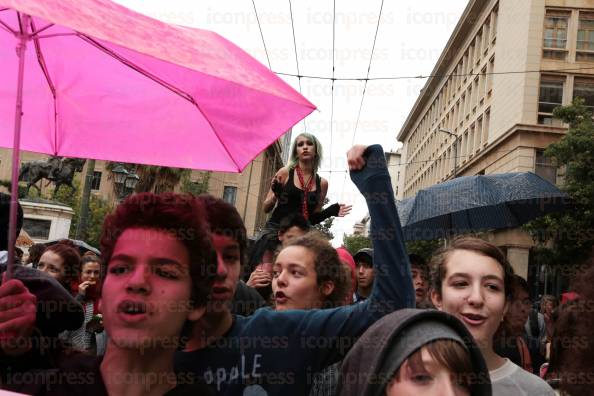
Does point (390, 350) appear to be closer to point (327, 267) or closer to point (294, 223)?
point (327, 267)

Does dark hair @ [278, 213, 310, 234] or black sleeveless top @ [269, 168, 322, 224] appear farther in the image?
black sleeveless top @ [269, 168, 322, 224]

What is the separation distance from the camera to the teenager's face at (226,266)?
7.13ft

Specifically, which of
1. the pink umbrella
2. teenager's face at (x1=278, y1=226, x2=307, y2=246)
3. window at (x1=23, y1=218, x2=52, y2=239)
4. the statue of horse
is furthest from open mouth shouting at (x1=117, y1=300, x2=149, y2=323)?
the statue of horse

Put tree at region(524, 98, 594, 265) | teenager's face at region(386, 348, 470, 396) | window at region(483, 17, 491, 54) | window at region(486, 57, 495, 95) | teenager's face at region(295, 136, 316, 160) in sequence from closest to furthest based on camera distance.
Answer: teenager's face at region(386, 348, 470, 396), teenager's face at region(295, 136, 316, 160), tree at region(524, 98, 594, 265), window at region(486, 57, 495, 95), window at region(483, 17, 491, 54)

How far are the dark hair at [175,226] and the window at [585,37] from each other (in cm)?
3209

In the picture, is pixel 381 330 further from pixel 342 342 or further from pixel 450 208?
pixel 450 208

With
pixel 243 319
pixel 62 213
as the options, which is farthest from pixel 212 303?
pixel 62 213

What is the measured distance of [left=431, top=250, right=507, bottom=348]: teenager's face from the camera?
2664 millimetres

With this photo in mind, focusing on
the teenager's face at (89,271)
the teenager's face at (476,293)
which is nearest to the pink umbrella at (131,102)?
the teenager's face at (476,293)

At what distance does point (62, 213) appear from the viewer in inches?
715

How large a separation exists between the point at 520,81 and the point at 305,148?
2826 cm

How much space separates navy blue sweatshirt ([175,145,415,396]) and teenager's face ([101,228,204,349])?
29 centimetres

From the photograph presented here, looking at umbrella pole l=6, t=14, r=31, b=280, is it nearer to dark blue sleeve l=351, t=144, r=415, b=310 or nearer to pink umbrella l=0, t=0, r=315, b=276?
pink umbrella l=0, t=0, r=315, b=276

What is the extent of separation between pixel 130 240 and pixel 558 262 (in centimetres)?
2012
